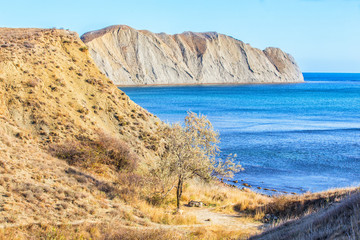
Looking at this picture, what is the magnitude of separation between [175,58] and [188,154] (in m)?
151

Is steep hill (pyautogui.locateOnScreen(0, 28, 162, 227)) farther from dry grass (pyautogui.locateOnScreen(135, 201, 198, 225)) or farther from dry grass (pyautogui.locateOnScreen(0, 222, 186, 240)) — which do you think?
dry grass (pyautogui.locateOnScreen(135, 201, 198, 225))

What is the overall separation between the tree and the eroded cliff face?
124 meters

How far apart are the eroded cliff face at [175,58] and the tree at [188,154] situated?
124 meters

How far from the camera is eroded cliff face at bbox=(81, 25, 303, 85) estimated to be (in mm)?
145625

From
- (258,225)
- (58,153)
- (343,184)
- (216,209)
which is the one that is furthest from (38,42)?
(343,184)

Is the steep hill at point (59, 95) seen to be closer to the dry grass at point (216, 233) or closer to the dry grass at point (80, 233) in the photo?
the dry grass at point (80, 233)

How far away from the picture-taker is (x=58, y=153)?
68.0 ft

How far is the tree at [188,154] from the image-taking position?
59.2 feet

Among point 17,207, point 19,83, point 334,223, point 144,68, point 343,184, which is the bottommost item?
point 343,184

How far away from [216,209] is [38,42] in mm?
21942

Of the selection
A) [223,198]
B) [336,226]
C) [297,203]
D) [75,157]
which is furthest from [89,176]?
[336,226]

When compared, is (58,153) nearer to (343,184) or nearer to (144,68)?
(343,184)

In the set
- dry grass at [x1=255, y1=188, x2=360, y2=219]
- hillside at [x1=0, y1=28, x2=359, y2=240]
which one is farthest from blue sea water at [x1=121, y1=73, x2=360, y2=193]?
dry grass at [x1=255, y1=188, x2=360, y2=219]

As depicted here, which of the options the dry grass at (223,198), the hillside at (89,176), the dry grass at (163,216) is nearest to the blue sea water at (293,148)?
the dry grass at (163,216)
